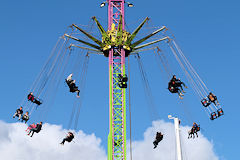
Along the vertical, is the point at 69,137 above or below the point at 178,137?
above

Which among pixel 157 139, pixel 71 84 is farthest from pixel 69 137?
pixel 157 139

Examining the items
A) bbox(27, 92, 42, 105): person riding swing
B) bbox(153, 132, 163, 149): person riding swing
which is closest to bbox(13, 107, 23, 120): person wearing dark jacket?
bbox(27, 92, 42, 105): person riding swing

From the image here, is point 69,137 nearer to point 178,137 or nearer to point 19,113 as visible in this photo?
point 19,113

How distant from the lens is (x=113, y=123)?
194 ft

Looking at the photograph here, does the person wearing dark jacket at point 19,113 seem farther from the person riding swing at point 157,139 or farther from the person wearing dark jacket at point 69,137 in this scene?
the person riding swing at point 157,139

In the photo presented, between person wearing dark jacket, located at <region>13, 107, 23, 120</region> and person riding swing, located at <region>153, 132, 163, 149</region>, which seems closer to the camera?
person wearing dark jacket, located at <region>13, 107, 23, 120</region>

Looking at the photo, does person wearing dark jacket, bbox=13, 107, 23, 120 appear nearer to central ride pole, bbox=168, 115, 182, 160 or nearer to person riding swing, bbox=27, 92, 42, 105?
person riding swing, bbox=27, 92, 42, 105

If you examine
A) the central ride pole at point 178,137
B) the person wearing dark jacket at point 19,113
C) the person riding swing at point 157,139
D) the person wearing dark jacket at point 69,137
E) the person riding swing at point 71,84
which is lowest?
the central ride pole at point 178,137

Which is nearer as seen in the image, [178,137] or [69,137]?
[178,137]

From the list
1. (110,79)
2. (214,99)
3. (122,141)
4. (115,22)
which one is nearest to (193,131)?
(214,99)

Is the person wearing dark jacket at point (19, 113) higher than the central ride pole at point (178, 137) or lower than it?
higher

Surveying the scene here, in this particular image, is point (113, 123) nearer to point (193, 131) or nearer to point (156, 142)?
point (156, 142)

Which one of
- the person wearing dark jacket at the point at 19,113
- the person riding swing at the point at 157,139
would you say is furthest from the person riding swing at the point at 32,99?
the person riding swing at the point at 157,139

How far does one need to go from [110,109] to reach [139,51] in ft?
30.5
